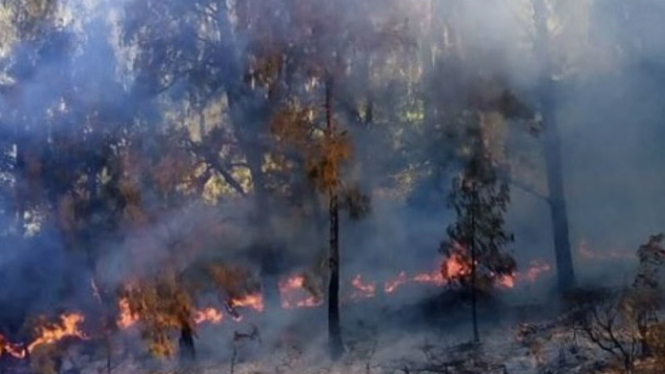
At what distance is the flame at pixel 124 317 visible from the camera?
74.4 ft

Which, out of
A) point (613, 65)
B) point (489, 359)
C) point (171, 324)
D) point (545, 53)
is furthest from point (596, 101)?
point (171, 324)

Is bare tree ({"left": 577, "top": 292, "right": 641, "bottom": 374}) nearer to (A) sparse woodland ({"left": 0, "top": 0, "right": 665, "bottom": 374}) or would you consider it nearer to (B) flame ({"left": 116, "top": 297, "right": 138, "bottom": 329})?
(A) sparse woodland ({"left": 0, "top": 0, "right": 665, "bottom": 374})

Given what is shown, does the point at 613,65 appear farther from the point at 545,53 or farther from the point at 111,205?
the point at 111,205

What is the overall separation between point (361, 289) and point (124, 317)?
5826 mm

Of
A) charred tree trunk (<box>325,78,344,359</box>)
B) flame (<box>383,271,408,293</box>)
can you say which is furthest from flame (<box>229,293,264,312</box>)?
charred tree trunk (<box>325,78,344,359</box>)

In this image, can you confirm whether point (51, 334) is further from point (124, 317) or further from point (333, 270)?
point (333, 270)

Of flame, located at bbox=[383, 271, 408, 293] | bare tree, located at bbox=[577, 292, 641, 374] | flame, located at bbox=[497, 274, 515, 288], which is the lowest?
bare tree, located at bbox=[577, 292, 641, 374]

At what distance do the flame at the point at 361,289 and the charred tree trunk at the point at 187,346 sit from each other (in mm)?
4445

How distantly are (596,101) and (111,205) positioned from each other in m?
13.2

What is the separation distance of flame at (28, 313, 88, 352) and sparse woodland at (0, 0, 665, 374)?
2.5 inches

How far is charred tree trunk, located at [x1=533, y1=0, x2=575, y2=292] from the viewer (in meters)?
22.4

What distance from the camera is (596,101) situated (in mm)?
26562

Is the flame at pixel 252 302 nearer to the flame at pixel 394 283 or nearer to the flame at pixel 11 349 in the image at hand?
the flame at pixel 394 283

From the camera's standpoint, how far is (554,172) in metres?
22.7
